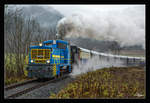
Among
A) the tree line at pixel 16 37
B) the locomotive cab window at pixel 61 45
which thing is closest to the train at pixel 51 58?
the locomotive cab window at pixel 61 45

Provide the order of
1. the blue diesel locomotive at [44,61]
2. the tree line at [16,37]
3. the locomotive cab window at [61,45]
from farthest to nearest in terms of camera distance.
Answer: the locomotive cab window at [61,45], the tree line at [16,37], the blue diesel locomotive at [44,61]

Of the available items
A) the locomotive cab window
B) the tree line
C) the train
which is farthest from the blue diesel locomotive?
the tree line

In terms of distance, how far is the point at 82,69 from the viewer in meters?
17.4

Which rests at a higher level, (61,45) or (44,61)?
(61,45)

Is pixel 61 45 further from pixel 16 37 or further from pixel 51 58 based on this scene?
pixel 16 37

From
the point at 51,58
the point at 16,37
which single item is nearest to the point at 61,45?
the point at 51,58

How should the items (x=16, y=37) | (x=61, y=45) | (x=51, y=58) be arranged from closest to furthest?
(x=51, y=58) < (x=16, y=37) < (x=61, y=45)

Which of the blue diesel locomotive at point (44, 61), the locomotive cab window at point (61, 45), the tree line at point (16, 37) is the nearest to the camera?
the blue diesel locomotive at point (44, 61)

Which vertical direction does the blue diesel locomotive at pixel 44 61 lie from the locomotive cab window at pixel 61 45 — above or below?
below

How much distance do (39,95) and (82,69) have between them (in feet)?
30.5

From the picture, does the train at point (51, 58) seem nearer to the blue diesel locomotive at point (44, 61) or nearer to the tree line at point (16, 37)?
the blue diesel locomotive at point (44, 61)

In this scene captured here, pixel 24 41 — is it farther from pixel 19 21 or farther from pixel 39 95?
pixel 39 95

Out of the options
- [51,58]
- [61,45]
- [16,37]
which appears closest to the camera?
[51,58]
